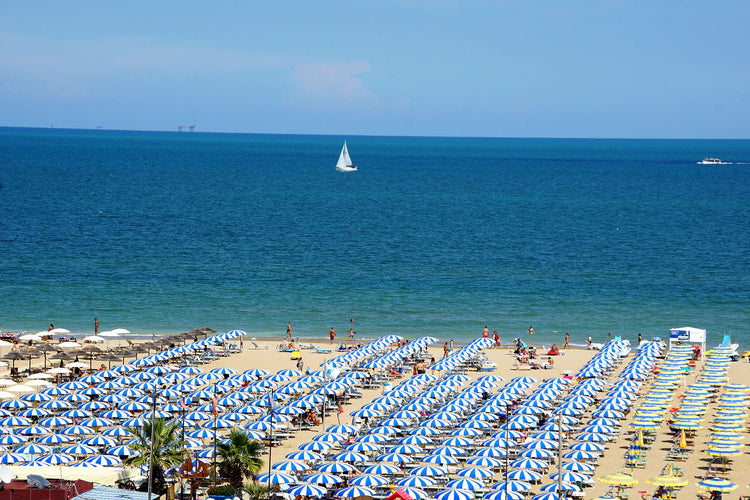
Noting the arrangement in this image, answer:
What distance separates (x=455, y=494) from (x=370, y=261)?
55975mm

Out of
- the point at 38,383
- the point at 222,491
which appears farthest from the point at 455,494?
the point at 38,383

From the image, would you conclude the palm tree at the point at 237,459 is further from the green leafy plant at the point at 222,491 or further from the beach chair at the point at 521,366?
the beach chair at the point at 521,366

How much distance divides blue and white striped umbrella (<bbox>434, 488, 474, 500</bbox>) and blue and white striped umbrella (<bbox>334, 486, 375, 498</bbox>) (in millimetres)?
2034

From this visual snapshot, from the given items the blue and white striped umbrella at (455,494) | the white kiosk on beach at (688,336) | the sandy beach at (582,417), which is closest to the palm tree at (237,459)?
the sandy beach at (582,417)

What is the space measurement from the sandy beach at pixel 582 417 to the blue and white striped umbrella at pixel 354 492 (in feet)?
11.2

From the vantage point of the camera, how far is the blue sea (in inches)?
2447

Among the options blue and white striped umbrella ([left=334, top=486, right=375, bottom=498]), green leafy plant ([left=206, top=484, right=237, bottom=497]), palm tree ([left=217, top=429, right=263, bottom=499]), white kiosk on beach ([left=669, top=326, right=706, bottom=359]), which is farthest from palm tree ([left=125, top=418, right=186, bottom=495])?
white kiosk on beach ([left=669, top=326, right=706, bottom=359])

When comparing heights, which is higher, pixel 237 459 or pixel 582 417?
pixel 237 459

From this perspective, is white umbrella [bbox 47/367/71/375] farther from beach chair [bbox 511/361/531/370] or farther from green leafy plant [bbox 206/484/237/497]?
beach chair [bbox 511/361/531/370]

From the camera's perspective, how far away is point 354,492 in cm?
2903

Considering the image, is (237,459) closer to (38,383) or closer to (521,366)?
(38,383)

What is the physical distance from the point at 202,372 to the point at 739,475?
78.1 ft

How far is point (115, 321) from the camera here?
60031 mm

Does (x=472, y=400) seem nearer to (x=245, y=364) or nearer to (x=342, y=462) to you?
(x=342, y=462)
